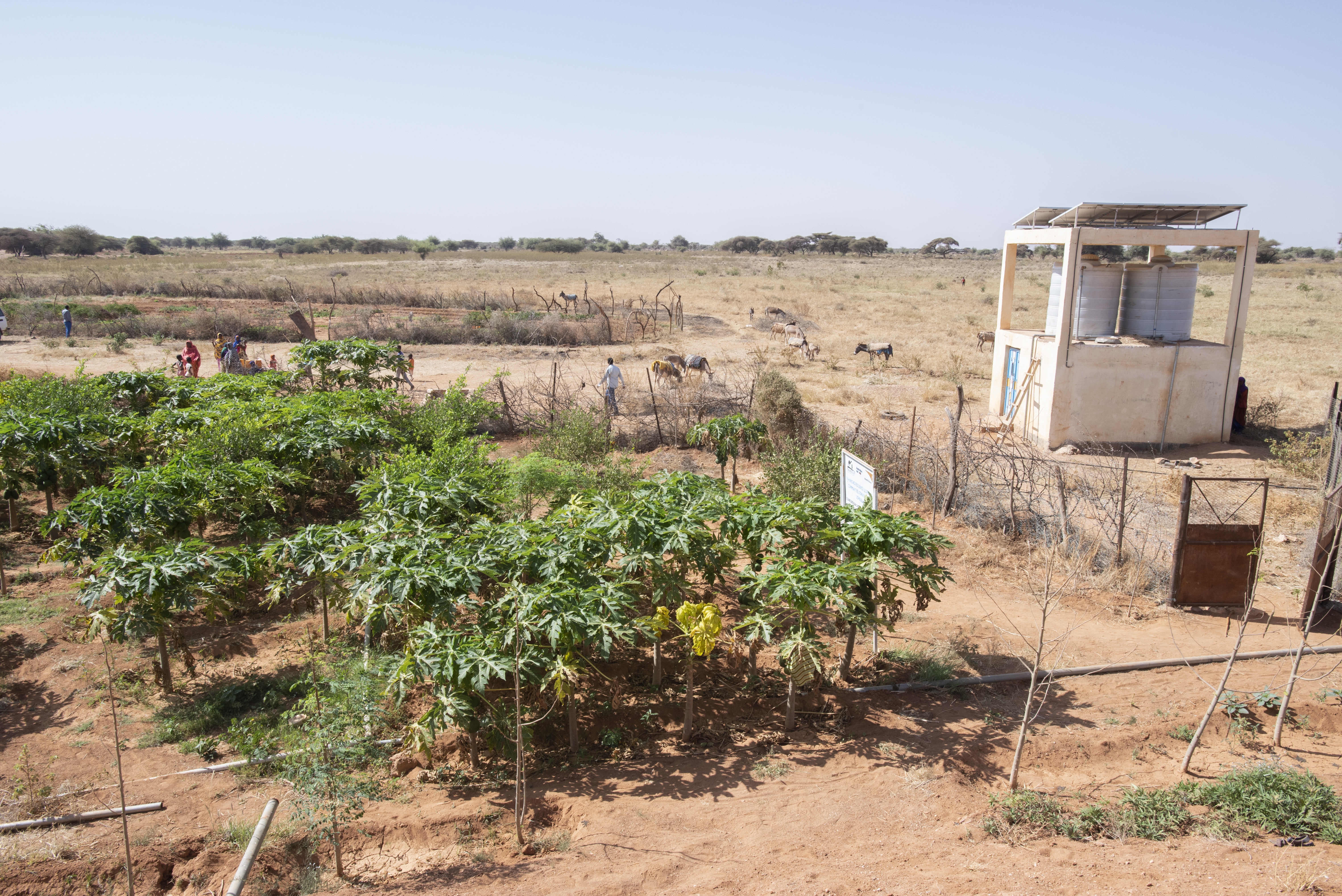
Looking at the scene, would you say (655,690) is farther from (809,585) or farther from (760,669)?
(809,585)

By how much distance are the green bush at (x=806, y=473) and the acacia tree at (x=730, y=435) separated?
47.8 inches

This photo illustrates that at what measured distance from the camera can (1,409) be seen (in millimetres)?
10141

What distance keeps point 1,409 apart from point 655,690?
9.11 meters

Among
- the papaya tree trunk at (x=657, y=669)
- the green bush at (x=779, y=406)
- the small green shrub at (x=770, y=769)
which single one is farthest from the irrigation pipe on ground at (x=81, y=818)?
the green bush at (x=779, y=406)

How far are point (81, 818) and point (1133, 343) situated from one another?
16.5 meters

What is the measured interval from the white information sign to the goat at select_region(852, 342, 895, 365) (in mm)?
15391

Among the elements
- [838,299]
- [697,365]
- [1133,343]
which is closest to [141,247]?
[838,299]

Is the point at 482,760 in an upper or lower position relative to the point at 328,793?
lower

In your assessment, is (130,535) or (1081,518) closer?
Result: (130,535)

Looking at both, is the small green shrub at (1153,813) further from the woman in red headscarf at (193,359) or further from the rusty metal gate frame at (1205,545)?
the woman in red headscarf at (193,359)

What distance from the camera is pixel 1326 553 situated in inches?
305

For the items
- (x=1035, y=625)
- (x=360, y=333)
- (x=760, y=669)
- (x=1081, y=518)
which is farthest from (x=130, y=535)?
(x=360, y=333)

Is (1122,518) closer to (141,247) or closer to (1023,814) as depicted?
(1023,814)

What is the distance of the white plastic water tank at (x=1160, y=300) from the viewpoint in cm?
1547
